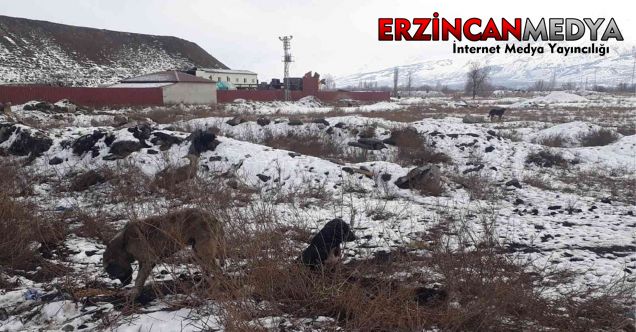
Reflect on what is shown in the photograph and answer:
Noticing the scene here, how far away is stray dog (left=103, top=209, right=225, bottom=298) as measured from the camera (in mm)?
3518

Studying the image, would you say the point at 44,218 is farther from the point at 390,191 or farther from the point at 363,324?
the point at 390,191

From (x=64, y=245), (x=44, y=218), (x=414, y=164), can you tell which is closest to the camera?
(x=64, y=245)

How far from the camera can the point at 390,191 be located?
27.8 ft

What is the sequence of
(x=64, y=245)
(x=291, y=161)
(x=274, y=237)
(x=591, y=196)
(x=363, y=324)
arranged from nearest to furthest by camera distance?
(x=363, y=324), (x=274, y=237), (x=64, y=245), (x=591, y=196), (x=291, y=161)

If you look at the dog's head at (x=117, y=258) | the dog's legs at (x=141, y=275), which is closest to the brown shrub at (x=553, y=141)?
the dog's legs at (x=141, y=275)

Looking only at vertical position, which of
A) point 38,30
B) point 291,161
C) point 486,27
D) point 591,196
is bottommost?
point 591,196

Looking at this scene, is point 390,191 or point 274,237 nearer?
point 274,237

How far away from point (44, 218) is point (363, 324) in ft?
15.4

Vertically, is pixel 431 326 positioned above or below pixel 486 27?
below

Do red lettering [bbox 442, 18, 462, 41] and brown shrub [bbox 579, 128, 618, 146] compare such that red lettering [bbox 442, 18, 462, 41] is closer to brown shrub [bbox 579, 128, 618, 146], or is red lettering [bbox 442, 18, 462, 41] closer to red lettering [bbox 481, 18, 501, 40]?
red lettering [bbox 481, 18, 501, 40]

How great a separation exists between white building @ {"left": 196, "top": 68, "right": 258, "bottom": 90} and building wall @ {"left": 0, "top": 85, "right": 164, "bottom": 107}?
71.0 feet

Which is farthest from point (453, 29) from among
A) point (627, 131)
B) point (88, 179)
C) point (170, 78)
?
point (170, 78)

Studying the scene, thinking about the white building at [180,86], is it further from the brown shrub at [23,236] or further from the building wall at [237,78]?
the brown shrub at [23,236]

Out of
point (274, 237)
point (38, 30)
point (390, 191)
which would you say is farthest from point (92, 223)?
point (38, 30)
